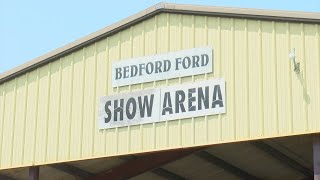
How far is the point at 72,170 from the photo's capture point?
73.8 feet

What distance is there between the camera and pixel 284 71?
56.6ft

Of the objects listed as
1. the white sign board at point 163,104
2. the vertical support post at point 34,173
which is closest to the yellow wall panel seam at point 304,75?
the white sign board at point 163,104

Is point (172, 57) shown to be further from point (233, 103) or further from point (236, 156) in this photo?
point (236, 156)

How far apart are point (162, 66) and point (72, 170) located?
210 inches

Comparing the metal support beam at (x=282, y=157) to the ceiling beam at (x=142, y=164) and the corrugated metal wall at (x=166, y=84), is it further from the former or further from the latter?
the corrugated metal wall at (x=166, y=84)

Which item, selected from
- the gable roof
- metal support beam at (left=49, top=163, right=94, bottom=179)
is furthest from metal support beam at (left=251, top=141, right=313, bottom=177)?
metal support beam at (left=49, top=163, right=94, bottom=179)

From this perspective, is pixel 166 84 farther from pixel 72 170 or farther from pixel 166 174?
pixel 166 174

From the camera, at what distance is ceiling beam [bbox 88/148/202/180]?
20109mm

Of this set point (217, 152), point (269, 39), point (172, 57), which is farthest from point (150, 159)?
point (269, 39)

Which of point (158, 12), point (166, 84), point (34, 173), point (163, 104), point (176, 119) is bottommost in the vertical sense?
point (34, 173)

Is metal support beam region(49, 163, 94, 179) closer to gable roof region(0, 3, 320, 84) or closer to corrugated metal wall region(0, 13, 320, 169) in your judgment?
corrugated metal wall region(0, 13, 320, 169)

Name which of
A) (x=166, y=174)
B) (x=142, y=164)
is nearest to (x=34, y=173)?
(x=142, y=164)

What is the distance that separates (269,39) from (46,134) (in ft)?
21.9

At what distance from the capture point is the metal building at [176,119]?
17156 mm
